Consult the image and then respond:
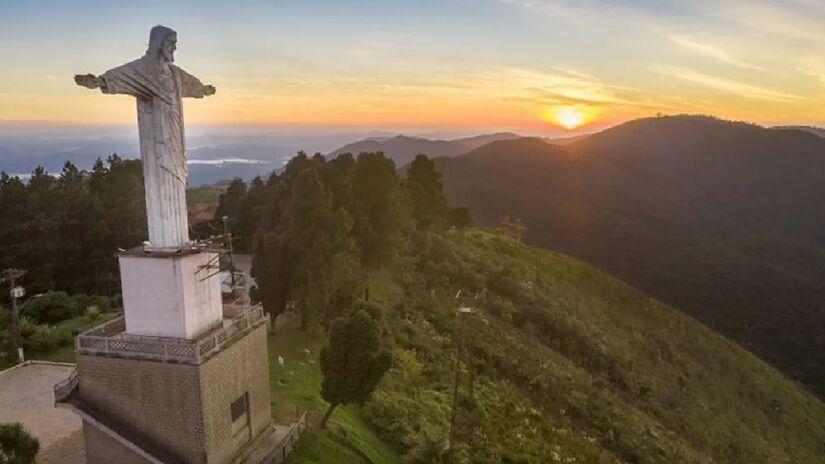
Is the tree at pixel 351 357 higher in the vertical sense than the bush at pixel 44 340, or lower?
higher

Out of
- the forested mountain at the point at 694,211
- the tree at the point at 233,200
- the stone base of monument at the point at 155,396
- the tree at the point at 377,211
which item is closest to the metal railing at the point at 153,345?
the stone base of monument at the point at 155,396

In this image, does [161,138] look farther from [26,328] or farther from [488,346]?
[488,346]

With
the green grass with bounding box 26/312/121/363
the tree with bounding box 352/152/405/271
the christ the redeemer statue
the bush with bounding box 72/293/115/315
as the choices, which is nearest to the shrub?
the green grass with bounding box 26/312/121/363

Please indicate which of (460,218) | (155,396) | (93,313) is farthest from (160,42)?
(460,218)

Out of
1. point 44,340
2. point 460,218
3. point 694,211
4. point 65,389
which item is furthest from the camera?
point 694,211

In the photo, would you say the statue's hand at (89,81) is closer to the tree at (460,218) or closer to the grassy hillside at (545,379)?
the grassy hillside at (545,379)

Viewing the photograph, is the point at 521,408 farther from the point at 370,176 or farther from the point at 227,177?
the point at 227,177
